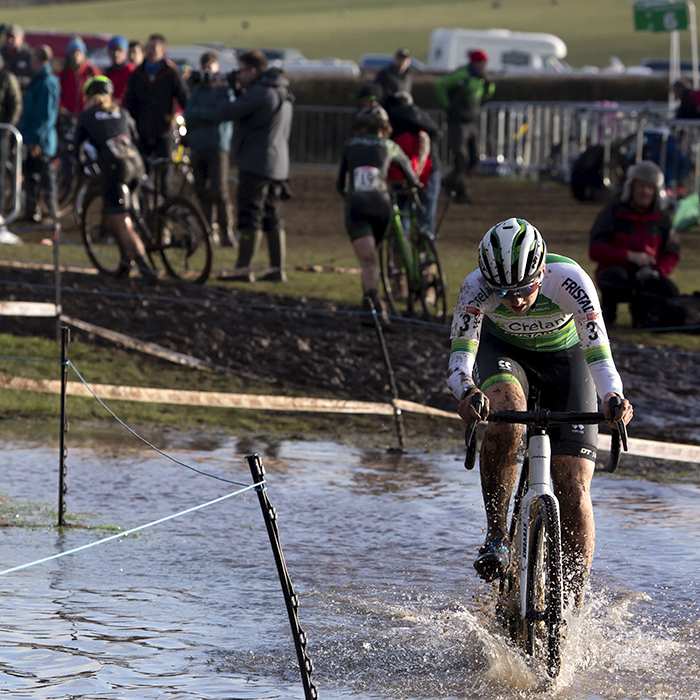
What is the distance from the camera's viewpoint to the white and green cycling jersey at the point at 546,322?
5359mm

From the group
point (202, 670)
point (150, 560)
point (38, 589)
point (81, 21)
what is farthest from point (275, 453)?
point (81, 21)

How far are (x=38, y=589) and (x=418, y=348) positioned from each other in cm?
595

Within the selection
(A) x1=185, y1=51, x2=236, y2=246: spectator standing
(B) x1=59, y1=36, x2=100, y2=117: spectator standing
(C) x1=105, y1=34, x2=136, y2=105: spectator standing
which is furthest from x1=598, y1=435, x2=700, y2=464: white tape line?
(B) x1=59, y1=36, x2=100, y2=117: spectator standing

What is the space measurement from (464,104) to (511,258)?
17.2 metres

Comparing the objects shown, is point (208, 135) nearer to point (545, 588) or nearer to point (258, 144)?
point (258, 144)

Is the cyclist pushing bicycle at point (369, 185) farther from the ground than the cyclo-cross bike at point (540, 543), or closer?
farther from the ground

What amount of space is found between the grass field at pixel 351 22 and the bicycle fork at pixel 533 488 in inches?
2970

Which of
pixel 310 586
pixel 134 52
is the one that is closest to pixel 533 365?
pixel 310 586

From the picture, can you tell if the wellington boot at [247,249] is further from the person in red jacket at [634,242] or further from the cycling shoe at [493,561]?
the cycling shoe at [493,561]

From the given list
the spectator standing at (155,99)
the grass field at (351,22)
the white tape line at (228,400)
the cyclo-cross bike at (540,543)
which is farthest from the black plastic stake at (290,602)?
the grass field at (351,22)

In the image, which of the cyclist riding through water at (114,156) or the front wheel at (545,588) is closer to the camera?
the front wheel at (545,588)

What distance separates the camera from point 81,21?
10038 centimetres

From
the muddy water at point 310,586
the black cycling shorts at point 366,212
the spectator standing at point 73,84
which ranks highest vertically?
the spectator standing at point 73,84

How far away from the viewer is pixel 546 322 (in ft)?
18.4
